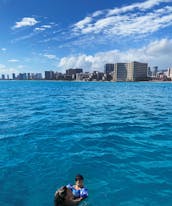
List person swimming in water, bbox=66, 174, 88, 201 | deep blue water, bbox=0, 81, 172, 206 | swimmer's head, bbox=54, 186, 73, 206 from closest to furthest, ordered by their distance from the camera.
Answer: swimmer's head, bbox=54, 186, 73, 206, person swimming in water, bbox=66, 174, 88, 201, deep blue water, bbox=0, 81, 172, 206

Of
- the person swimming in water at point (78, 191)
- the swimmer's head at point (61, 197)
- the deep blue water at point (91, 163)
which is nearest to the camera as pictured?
the swimmer's head at point (61, 197)

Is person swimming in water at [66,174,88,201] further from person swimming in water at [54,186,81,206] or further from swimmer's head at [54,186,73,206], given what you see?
swimmer's head at [54,186,73,206]

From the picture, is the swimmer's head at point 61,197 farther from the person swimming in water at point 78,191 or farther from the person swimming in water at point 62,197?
the person swimming in water at point 78,191

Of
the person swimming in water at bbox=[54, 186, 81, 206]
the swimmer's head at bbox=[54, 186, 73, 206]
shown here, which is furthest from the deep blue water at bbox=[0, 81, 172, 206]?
the swimmer's head at bbox=[54, 186, 73, 206]

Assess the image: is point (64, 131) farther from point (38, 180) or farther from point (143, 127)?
point (38, 180)

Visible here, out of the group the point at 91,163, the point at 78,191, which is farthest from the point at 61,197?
the point at 91,163

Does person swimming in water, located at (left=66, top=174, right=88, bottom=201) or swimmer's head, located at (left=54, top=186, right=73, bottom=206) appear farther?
person swimming in water, located at (left=66, top=174, right=88, bottom=201)

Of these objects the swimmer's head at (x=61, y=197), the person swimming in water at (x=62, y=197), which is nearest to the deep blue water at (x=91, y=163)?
the person swimming in water at (x=62, y=197)

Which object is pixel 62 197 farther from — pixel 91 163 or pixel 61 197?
pixel 91 163

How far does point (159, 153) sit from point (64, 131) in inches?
329

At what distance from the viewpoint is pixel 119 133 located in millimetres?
18953

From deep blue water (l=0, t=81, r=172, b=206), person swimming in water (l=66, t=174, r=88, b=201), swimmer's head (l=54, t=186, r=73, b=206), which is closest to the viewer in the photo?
swimmer's head (l=54, t=186, r=73, b=206)

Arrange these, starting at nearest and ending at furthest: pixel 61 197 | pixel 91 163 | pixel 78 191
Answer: pixel 61 197, pixel 78 191, pixel 91 163

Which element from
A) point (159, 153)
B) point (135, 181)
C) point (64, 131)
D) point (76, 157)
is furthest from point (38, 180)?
point (64, 131)
